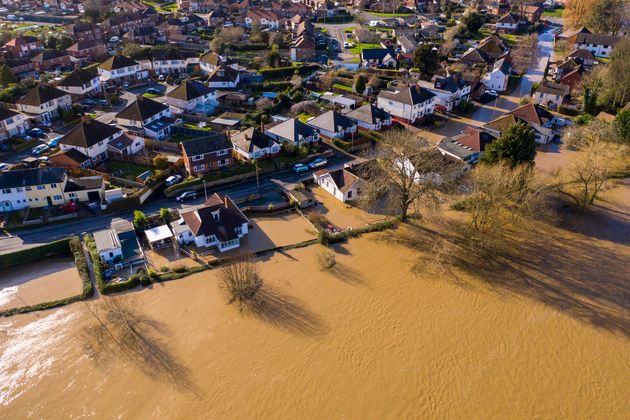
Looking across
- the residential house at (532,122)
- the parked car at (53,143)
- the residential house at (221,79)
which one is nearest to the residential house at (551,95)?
the residential house at (532,122)

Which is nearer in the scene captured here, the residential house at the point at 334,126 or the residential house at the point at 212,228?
the residential house at the point at 212,228

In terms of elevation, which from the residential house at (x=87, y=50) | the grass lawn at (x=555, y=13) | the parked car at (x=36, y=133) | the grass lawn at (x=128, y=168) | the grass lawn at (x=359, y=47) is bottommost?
the grass lawn at (x=128, y=168)

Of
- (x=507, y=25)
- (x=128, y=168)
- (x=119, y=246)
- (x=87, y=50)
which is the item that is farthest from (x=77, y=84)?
(x=507, y=25)

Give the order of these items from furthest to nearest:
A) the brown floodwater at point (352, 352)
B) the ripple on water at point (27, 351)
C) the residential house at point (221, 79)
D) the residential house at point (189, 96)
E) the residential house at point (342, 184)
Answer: the residential house at point (221, 79), the residential house at point (189, 96), the residential house at point (342, 184), the ripple on water at point (27, 351), the brown floodwater at point (352, 352)

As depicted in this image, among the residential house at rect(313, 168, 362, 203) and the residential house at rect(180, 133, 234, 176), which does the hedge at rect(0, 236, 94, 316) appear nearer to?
the residential house at rect(180, 133, 234, 176)

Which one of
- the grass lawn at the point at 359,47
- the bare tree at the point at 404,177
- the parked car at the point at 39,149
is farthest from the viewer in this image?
the grass lawn at the point at 359,47

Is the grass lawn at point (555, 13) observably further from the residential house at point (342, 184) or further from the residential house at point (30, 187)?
the residential house at point (30, 187)

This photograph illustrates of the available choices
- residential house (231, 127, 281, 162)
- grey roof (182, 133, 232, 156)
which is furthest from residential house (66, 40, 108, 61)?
grey roof (182, 133, 232, 156)

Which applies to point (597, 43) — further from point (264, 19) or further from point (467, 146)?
point (264, 19)
